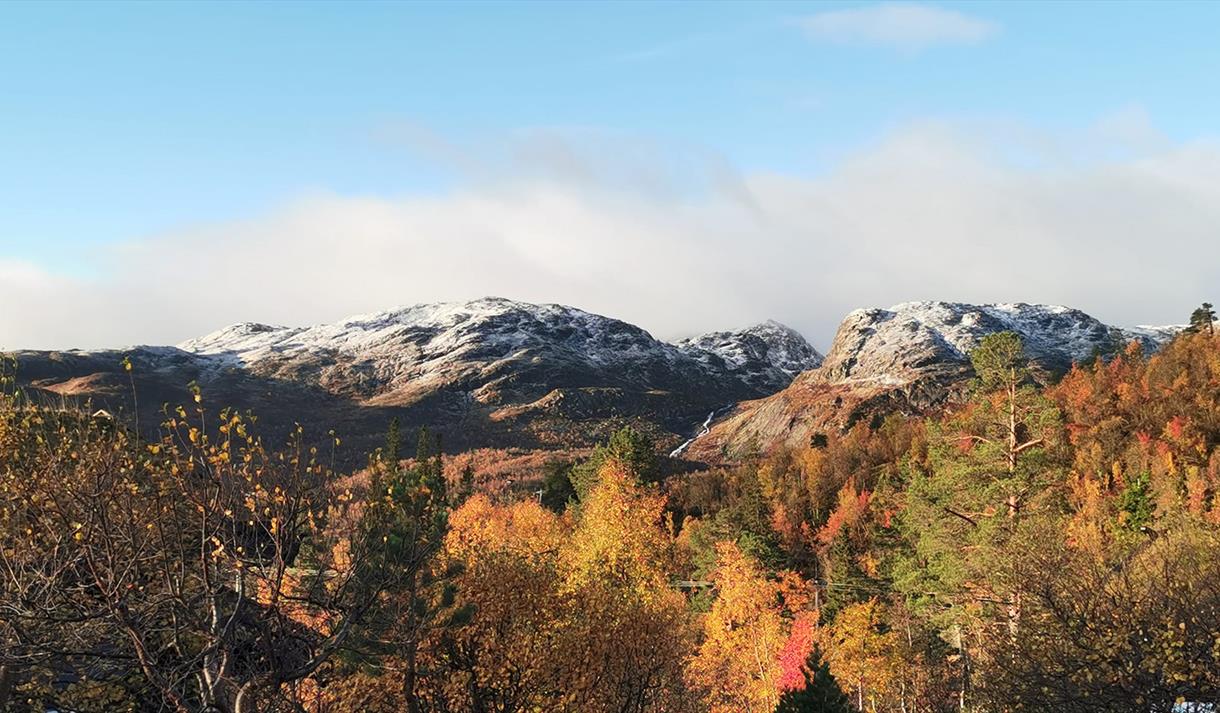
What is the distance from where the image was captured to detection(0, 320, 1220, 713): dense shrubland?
1334 centimetres

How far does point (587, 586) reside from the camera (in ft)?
118

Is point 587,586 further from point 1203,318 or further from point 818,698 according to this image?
point 1203,318

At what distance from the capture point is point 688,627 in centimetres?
5784

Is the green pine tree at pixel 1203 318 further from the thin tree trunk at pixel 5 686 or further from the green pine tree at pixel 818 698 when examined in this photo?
the thin tree trunk at pixel 5 686

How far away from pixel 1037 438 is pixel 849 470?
7760cm

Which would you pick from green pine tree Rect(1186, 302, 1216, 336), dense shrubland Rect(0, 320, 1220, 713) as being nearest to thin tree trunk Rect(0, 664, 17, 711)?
dense shrubland Rect(0, 320, 1220, 713)

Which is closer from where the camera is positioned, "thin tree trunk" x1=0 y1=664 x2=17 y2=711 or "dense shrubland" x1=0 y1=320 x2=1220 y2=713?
"dense shrubland" x1=0 y1=320 x2=1220 y2=713

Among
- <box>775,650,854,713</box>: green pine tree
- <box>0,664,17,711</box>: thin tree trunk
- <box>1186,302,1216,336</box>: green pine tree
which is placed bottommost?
<box>775,650,854,713</box>: green pine tree

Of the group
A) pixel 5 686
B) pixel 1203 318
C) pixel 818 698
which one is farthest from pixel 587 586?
pixel 1203 318

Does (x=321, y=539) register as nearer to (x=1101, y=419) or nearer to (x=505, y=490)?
(x=1101, y=419)

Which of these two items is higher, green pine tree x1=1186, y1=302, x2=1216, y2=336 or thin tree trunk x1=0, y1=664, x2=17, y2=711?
green pine tree x1=1186, y1=302, x2=1216, y2=336

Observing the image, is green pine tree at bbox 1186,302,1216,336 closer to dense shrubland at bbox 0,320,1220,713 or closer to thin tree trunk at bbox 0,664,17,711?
dense shrubland at bbox 0,320,1220,713

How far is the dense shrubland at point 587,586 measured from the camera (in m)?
13.3

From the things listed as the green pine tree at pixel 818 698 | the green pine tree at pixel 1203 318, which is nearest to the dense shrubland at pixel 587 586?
the green pine tree at pixel 818 698
